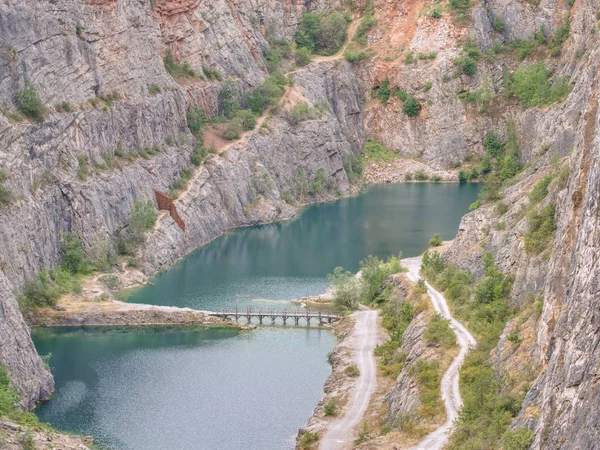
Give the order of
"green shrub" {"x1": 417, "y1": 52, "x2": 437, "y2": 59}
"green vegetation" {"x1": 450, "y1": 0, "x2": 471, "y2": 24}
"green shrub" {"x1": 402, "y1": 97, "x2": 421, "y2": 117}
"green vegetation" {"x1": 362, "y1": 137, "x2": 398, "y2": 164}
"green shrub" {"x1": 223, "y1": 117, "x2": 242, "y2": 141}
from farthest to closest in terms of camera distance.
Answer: "green shrub" {"x1": 402, "y1": 97, "x2": 421, "y2": 117}, "green shrub" {"x1": 417, "y1": 52, "x2": 437, "y2": 59}, "green vegetation" {"x1": 362, "y1": 137, "x2": 398, "y2": 164}, "green vegetation" {"x1": 450, "y1": 0, "x2": 471, "y2": 24}, "green shrub" {"x1": 223, "y1": 117, "x2": 242, "y2": 141}

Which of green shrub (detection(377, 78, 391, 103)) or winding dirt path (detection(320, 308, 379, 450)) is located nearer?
winding dirt path (detection(320, 308, 379, 450))

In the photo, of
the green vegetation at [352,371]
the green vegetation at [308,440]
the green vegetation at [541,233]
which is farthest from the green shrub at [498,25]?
the green vegetation at [308,440]

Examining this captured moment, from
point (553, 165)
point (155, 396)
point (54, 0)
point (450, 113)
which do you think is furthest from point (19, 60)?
point (450, 113)

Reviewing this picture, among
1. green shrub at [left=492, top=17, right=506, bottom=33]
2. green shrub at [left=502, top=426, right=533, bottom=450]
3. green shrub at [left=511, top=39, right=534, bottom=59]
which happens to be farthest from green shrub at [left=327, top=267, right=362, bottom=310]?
green shrub at [left=492, top=17, right=506, bottom=33]

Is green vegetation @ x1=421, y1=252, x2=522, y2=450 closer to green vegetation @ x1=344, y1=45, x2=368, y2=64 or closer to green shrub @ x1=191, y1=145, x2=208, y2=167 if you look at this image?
green shrub @ x1=191, y1=145, x2=208, y2=167

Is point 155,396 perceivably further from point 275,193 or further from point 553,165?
point 275,193

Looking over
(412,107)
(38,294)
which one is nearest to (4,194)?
(38,294)
